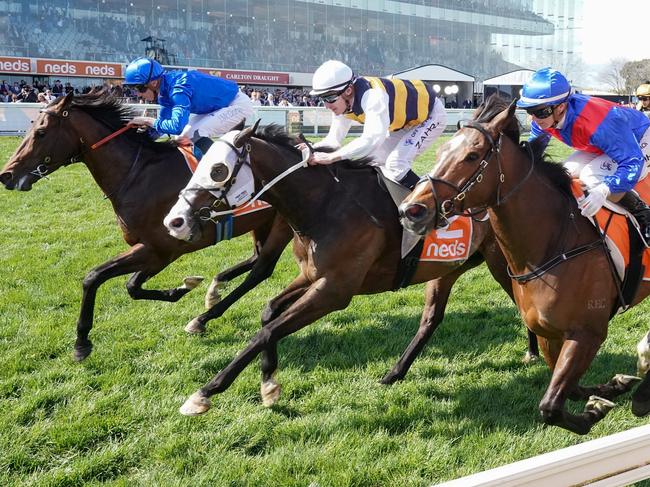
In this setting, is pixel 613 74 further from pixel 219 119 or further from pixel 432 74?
pixel 219 119

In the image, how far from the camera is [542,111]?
323 cm

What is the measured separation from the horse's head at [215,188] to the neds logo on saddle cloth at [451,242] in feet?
3.92

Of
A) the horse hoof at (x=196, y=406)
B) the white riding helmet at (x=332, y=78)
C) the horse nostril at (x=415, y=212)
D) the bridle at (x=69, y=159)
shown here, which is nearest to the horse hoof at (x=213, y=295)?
the bridle at (x=69, y=159)

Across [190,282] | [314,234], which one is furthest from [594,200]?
[190,282]

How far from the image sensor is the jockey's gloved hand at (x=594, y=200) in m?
3.09

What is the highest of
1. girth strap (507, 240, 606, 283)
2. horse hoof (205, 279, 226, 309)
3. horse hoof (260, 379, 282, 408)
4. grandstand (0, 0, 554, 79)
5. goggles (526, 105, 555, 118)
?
grandstand (0, 0, 554, 79)

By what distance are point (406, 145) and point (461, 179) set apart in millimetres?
1499

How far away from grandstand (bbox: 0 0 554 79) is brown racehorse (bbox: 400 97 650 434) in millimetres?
41072

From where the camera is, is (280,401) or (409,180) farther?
(409,180)

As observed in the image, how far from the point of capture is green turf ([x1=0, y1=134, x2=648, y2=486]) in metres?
3.12

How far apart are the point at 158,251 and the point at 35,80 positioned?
113 feet

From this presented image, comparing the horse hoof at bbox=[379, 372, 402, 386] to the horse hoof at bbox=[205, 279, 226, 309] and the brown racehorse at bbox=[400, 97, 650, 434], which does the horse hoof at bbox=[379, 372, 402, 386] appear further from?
the horse hoof at bbox=[205, 279, 226, 309]

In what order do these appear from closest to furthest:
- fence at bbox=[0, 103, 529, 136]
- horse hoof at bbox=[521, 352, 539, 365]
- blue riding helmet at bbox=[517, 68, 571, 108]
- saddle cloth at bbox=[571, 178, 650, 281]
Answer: blue riding helmet at bbox=[517, 68, 571, 108], saddle cloth at bbox=[571, 178, 650, 281], horse hoof at bbox=[521, 352, 539, 365], fence at bbox=[0, 103, 529, 136]

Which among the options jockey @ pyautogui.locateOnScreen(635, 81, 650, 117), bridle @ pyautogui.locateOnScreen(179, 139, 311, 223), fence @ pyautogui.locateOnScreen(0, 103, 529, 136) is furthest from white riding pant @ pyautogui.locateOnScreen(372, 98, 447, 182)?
fence @ pyautogui.locateOnScreen(0, 103, 529, 136)
